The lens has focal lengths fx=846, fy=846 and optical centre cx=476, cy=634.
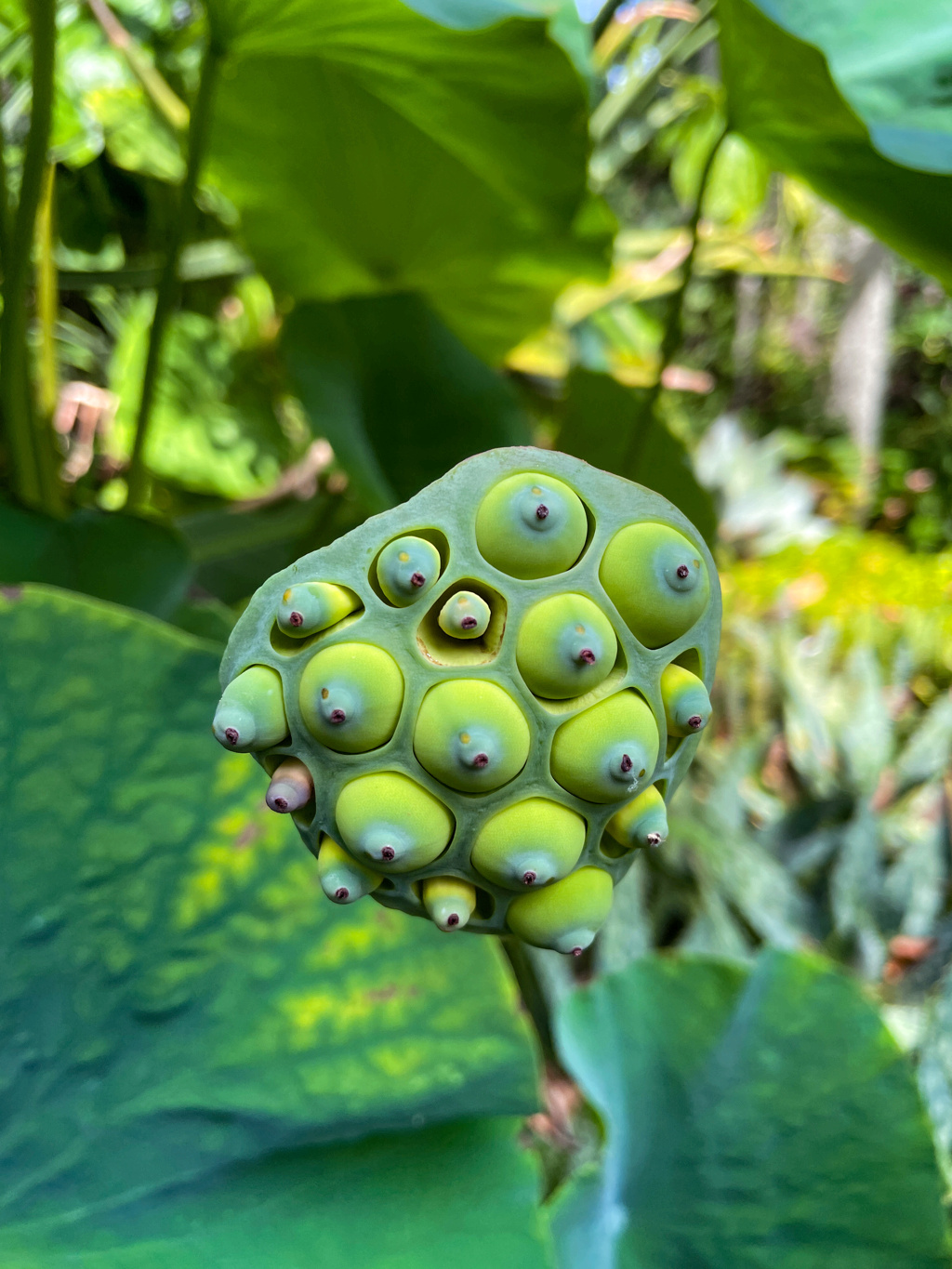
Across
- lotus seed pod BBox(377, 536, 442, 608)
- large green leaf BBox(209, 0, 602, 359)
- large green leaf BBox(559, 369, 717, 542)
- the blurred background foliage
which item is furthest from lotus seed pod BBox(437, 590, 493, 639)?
large green leaf BBox(559, 369, 717, 542)

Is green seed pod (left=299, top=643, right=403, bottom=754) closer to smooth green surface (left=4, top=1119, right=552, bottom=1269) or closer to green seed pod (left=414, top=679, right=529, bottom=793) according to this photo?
green seed pod (left=414, top=679, right=529, bottom=793)

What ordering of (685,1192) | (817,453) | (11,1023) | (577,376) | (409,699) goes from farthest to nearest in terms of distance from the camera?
(817,453) < (577,376) < (685,1192) < (11,1023) < (409,699)

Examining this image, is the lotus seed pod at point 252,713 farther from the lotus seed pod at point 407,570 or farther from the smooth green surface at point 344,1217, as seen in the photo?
the smooth green surface at point 344,1217

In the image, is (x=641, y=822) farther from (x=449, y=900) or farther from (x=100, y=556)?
(x=100, y=556)

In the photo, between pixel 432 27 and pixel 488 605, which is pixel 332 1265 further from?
pixel 432 27

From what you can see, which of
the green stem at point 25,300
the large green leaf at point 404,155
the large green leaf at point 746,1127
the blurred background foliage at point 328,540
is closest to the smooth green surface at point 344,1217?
the blurred background foliage at point 328,540

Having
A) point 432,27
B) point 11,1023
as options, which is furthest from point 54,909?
point 432,27
